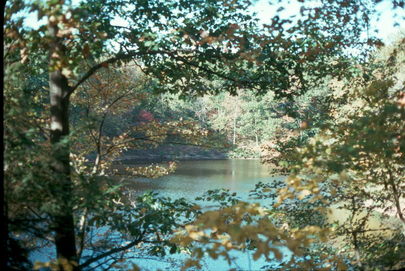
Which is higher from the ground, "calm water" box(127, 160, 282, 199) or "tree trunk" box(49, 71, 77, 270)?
"tree trunk" box(49, 71, 77, 270)

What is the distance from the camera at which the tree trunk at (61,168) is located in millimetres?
2327

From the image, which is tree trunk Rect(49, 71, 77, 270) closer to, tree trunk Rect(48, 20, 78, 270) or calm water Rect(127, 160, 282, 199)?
tree trunk Rect(48, 20, 78, 270)

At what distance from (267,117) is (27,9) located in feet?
112

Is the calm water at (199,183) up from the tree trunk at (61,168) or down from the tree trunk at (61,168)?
down

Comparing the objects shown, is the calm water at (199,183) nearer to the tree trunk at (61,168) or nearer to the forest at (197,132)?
the forest at (197,132)

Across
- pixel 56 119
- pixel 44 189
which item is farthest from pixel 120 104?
pixel 44 189

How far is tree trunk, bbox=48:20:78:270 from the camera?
2327 millimetres

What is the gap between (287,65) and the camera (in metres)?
4.09

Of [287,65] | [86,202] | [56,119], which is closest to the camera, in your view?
[86,202]

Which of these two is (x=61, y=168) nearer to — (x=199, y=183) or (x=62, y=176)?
(x=62, y=176)

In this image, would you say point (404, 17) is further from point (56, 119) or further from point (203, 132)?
point (56, 119)

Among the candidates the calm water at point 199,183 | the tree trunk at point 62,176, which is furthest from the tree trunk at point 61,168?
the calm water at point 199,183

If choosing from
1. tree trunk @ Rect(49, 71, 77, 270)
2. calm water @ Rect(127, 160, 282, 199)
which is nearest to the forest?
tree trunk @ Rect(49, 71, 77, 270)

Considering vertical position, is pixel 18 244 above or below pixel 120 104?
below
